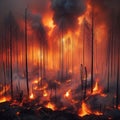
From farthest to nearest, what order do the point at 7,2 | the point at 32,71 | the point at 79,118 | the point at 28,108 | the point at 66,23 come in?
the point at 7,2 < the point at 32,71 < the point at 66,23 < the point at 28,108 < the point at 79,118

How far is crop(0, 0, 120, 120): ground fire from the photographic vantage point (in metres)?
42.7

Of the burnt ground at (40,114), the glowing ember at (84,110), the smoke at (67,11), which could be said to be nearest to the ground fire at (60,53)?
the smoke at (67,11)

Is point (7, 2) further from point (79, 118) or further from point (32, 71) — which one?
point (79, 118)

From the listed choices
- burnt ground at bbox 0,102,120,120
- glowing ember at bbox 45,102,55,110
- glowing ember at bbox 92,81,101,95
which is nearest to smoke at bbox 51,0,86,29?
glowing ember at bbox 92,81,101,95

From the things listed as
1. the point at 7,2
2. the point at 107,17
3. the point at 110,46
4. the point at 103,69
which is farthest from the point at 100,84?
the point at 7,2

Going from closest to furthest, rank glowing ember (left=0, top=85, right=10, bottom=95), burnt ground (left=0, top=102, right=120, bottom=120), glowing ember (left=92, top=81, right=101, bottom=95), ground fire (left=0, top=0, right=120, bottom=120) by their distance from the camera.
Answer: burnt ground (left=0, top=102, right=120, bottom=120) → glowing ember (left=92, top=81, right=101, bottom=95) → ground fire (left=0, top=0, right=120, bottom=120) → glowing ember (left=0, top=85, right=10, bottom=95)

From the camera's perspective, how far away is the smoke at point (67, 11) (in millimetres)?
46031

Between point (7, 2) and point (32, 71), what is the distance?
51.9 ft

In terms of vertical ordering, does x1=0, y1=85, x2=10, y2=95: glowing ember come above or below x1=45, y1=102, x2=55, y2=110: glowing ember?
above

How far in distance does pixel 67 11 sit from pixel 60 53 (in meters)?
8.77

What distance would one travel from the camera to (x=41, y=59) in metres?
52.3

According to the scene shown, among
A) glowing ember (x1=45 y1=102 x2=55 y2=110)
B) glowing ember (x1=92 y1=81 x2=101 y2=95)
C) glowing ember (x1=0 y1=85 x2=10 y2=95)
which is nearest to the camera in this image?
glowing ember (x1=45 y1=102 x2=55 y2=110)

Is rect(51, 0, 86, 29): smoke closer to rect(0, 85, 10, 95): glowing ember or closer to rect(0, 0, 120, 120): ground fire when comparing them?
rect(0, 0, 120, 120): ground fire

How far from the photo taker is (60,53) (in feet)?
168
